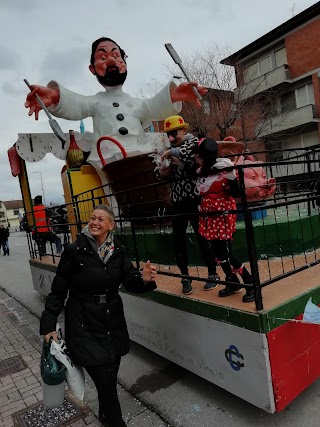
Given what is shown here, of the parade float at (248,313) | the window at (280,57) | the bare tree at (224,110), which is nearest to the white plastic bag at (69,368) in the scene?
the parade float at (248,313)

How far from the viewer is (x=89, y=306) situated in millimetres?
2324

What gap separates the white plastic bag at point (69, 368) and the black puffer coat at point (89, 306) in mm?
41

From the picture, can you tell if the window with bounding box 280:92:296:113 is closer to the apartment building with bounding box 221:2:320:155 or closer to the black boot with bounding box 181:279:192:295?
the apartment building with bounding box 221:2:320:155

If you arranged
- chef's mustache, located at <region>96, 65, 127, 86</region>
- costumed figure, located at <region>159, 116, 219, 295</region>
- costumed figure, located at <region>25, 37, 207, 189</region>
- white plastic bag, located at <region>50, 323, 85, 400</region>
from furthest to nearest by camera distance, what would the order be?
chef's mustache, located at <region>96, 65, 127, 86</region>
costumed figure, located at <region>25, 37, 207, 189</region>
costumed figure, located at <region>159, 116, 219, 295</region>
white plastic bag, located at <region>50, 323, 85, 400</region>

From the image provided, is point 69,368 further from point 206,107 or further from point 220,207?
point 206,107

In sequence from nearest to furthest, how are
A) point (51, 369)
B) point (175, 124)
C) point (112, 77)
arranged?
point (51, 369) < point (175, 124) < point (112, 77)

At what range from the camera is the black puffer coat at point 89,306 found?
230cm

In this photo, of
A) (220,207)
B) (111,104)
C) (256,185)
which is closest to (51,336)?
(220,207)

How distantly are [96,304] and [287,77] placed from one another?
2097 cm

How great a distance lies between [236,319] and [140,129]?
4471 millimetres

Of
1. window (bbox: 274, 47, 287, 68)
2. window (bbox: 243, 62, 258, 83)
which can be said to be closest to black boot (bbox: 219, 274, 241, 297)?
window (bbox: 243, 62, 258, 83)

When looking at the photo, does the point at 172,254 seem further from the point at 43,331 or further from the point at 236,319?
the point at 43,331

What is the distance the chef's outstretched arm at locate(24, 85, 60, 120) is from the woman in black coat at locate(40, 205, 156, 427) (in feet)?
13.2

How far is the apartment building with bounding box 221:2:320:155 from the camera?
60.7 ft
